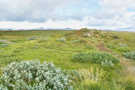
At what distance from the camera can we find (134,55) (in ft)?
39.0

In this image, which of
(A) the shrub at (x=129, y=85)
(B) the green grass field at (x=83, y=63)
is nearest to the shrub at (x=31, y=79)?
(B) the green grass field at (x=83, y=63)

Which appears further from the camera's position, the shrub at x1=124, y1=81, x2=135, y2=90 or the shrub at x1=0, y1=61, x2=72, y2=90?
the shrub at x1=124, y1=81, x2=135, y2=90

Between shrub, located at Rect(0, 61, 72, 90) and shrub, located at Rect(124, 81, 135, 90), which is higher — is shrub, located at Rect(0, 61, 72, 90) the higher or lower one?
the higher one

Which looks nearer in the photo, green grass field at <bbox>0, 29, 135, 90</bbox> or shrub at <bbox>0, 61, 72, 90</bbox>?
shrub at <bbox>0, 61, 72, 90</bbox>

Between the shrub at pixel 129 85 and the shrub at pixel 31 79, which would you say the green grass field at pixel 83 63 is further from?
the shrub at pixel 31 79

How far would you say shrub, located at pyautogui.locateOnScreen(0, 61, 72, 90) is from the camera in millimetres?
4043

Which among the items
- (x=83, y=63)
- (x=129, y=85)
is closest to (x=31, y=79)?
(x=129, y=85)

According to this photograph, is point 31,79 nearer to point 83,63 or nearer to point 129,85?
point 129,85

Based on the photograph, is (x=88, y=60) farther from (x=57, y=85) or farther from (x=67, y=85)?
(x=57, y=85)

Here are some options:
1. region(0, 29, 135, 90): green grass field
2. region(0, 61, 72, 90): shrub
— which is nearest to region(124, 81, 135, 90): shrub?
region(0, 29, 135, 90): green grass field

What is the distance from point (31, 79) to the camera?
15.0 feet

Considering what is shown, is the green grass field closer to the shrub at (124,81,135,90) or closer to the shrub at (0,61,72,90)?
the shrub at (124,81,135,90)

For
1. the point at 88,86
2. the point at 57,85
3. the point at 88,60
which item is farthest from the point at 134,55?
the point at 57,85

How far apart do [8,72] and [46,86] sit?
1.77 m
